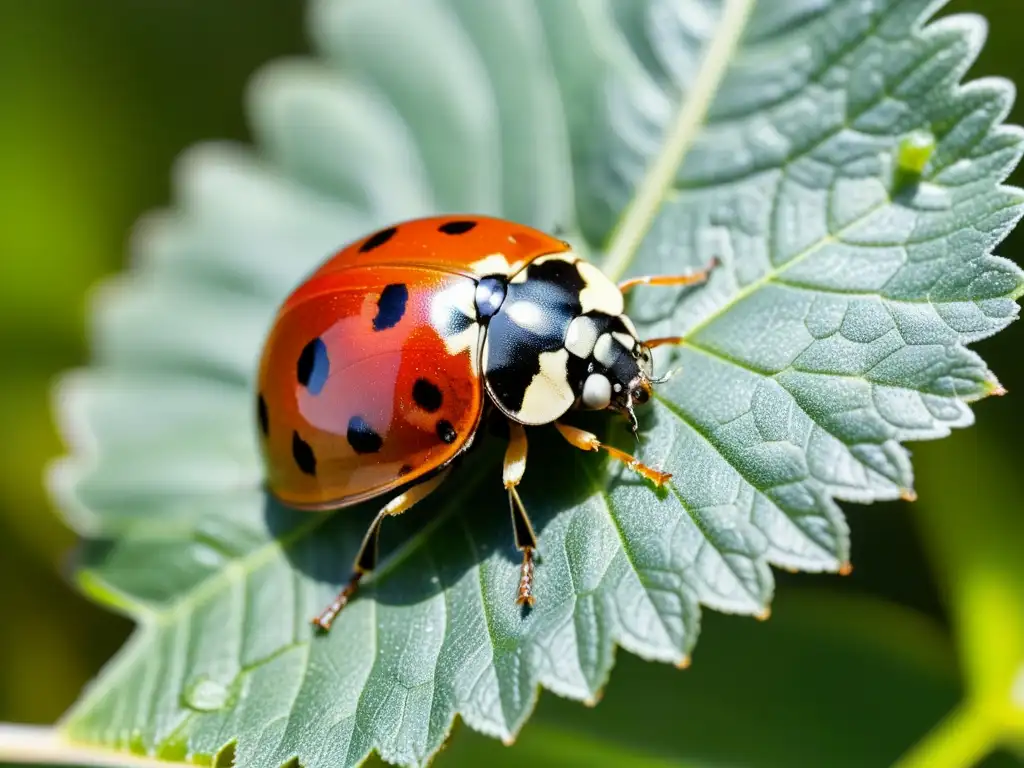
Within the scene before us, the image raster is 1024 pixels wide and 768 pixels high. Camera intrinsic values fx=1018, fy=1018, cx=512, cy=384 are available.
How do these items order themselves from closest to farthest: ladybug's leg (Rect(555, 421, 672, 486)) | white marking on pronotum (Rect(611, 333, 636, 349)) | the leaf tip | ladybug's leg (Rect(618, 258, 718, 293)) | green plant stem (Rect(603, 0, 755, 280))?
the leaf tip < ladybug's leg (Rect(555, 421, 672, 486)) < white marking on pronotum (Rect(611, 333, 636, 349)) < ladybug's leg (Rect(618, 258, 718, 293)) < green plant stem (Rect(603, 0, 755, 280))

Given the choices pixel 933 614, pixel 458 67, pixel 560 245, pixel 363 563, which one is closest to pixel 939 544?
pixel 933 614

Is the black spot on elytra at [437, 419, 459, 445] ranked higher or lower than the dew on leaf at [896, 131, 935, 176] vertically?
lower

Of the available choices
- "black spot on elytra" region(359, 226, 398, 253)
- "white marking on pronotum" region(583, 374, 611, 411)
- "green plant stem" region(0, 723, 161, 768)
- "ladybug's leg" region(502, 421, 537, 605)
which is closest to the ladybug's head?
"white marking on pronotum" region(583, 374, 611, 411)

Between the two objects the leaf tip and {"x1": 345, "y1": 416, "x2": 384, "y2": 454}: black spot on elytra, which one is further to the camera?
{"x1": 345, "y1": 416, "x2": 384, "y2": 454}: black spot on elytra

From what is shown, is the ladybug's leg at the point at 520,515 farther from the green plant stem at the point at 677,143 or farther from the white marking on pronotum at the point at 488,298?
the green plant stem at the point at 677,143

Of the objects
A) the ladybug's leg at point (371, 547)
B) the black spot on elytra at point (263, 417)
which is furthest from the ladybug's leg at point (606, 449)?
the black spot on elytra at point (263, 417)

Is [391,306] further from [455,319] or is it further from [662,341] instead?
[662,341]

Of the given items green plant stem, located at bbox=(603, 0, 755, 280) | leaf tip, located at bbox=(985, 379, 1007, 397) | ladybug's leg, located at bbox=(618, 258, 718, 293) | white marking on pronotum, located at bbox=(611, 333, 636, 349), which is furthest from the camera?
green plant stem, located at bbox=(603, 0, 755, 280)

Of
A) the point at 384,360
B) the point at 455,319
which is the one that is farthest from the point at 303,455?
the point at 455,319

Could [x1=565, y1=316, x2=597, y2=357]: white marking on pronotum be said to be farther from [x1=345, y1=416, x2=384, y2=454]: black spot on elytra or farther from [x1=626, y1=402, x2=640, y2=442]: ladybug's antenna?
[x1=345, y1=416, x2=384, y2=454]: black spot on elytra
